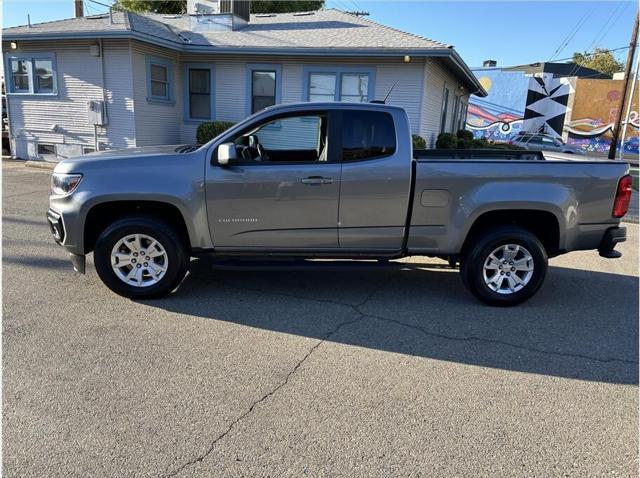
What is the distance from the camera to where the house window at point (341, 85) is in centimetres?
1384

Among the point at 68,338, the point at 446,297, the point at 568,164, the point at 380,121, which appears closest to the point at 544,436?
the point at 446,297

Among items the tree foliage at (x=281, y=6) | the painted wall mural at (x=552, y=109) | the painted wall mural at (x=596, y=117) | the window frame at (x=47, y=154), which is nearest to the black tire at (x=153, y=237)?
the window frame at (x=47, y=154)

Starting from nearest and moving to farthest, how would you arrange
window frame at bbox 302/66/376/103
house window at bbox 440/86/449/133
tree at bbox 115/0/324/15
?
1. window frame at bbox 302/66/376/103
2. house window at bbox 440/86/449/133
3. tree at bbox 115/0/324/15

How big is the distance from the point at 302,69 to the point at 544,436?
514 inches

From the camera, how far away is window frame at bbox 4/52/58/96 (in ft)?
46.4

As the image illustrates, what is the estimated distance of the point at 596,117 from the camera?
35.5 meters

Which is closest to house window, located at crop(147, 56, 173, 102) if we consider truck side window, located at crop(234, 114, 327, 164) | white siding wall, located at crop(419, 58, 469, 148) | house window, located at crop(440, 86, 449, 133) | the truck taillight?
white siding wall, located at crop(419, 58, 469, 148)

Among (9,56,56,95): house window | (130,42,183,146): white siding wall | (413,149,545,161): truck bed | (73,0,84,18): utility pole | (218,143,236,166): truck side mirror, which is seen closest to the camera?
(218,143,236,166): truck side mirror

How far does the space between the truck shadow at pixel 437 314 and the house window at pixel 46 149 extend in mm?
11412

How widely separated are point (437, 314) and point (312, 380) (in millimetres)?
1782

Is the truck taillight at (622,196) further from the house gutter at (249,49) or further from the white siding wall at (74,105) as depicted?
the white siding wall at (74,105)

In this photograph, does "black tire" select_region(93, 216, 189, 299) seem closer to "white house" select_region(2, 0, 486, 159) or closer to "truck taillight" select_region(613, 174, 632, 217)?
"truck taillight" select_region(613, 174, 632, 217)

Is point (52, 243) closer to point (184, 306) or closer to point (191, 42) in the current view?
point (184, 306)

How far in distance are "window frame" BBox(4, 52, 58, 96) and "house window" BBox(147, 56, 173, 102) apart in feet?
9.62
